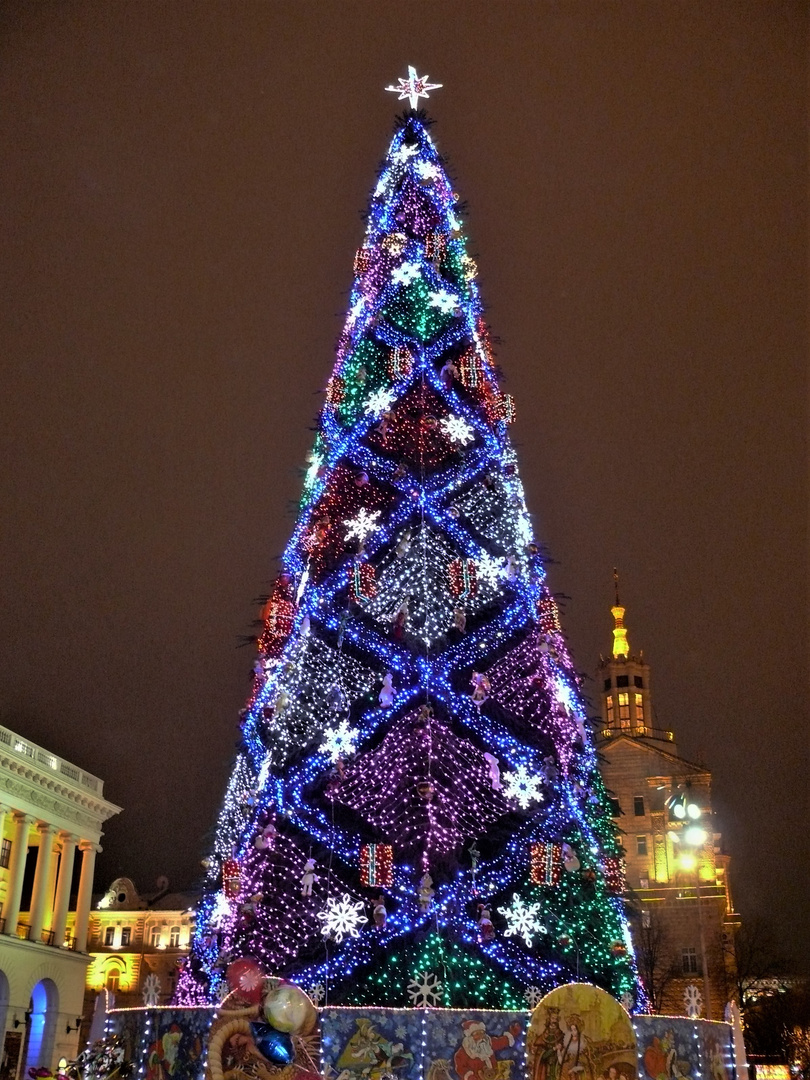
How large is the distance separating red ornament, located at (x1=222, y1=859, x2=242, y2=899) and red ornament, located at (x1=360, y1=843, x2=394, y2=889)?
1.91 m

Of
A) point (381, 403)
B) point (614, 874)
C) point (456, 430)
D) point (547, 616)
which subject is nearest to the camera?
point (614, 874)

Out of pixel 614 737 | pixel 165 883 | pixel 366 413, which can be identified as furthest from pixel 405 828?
pixel 165 883

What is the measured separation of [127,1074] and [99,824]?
122 ft

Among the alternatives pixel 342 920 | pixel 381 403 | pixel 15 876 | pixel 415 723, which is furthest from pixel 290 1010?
pixel 15 876

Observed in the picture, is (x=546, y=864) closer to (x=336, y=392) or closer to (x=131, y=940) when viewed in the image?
(x=336, y=392)

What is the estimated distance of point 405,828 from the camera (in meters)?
15.2

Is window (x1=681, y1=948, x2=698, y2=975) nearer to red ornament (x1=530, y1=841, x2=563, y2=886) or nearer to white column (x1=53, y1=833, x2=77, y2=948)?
white column (x1=53, y1=833, x2=77, y2=948)

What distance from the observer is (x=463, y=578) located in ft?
56.6

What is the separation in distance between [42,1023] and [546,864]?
1353 inches

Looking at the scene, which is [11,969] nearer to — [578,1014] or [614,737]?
[578,1014]

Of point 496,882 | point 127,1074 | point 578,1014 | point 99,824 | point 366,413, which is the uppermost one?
point 366,413

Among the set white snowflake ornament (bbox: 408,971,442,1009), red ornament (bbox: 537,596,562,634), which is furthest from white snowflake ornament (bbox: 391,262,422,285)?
white snowflake ornament (bbox: 408,971,442,1009)

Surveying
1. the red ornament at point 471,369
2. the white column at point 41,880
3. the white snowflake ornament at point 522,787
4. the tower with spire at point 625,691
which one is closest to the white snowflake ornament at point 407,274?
the red ornament at point 471,369

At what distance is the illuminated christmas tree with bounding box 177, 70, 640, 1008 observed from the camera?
14734 millimetres
